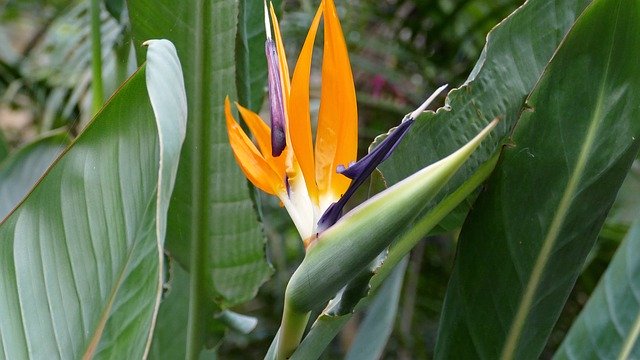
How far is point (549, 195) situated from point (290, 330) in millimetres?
194

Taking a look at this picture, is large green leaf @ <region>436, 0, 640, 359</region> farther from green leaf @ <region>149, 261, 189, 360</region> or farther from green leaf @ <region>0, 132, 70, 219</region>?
green leaf @ <region>0, 132, 70, 219</region>

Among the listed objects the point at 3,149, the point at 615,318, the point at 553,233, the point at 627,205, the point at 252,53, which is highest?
the point at 3,149

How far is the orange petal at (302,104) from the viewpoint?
1.24ft

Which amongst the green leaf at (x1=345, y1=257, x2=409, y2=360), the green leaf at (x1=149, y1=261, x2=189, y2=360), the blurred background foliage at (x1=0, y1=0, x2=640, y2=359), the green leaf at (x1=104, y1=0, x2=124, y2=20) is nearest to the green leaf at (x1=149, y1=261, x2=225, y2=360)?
the green leaf at (x1=149, y1=261, x2=189, y2=360)

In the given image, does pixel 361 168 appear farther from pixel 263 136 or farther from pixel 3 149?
pixel 3 149

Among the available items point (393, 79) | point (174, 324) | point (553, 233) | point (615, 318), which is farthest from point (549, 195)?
point (393, 79)

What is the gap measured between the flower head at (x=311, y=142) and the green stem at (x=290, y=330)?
4 centimetres

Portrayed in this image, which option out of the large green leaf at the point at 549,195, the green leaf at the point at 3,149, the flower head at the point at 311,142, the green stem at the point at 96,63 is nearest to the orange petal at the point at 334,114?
the flower head at the point at 311,142

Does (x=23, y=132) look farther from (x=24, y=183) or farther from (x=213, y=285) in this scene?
(x=213, y=285)

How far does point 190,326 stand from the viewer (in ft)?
1.92

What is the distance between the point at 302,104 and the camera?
1.24ft

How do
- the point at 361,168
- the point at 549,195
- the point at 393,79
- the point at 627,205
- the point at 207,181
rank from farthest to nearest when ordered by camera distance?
the point at 393,79, the point at 627,205, the point at 207,181, the point at 549,195, the point at 361,168

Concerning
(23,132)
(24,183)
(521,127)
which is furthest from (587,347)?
(23,132)

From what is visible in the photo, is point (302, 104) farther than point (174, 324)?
No
